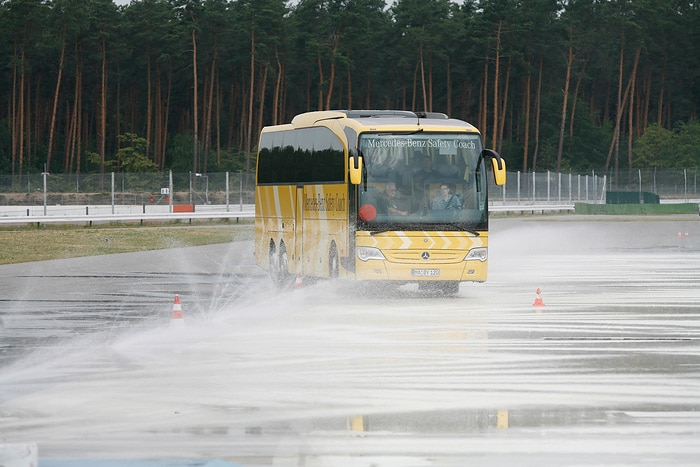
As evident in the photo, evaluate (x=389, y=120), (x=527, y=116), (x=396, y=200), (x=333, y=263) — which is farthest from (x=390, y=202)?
(x=527, y=116)

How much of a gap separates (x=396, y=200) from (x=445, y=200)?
830mm

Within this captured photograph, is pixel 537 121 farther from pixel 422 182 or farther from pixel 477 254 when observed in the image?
pixel 477 254

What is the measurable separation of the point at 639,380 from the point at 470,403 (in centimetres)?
214

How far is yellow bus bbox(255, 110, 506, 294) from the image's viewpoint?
2316cm

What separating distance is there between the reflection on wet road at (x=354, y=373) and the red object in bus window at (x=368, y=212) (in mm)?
1340

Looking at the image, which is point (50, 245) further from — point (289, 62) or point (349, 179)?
point (289, 62)

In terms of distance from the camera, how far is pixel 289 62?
131 meters

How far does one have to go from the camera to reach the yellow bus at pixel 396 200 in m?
23.2

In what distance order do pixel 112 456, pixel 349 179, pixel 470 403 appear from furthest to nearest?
pixel 349 179, pixel 470 403, pixel 112 456

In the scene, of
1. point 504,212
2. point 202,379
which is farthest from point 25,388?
point 504,212

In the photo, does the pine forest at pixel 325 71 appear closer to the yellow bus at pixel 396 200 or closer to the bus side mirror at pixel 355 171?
the yellow bus at pixel 396 200

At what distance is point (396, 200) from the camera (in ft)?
78.4

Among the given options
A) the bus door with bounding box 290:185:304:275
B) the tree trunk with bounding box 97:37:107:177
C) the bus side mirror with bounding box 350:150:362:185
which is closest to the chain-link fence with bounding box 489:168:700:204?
the tree trunk with bounding box 97:37:107:177

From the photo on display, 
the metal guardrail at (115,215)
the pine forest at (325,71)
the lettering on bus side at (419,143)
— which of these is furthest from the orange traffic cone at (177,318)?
the pine forest at (325,71)
